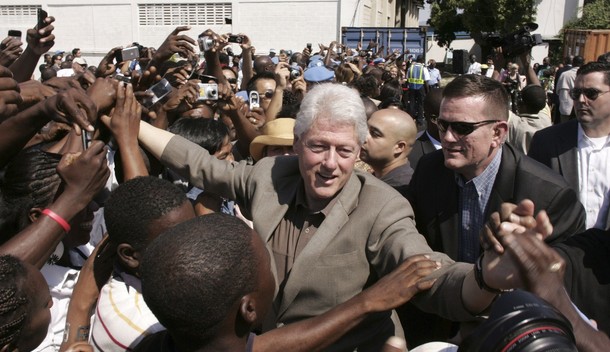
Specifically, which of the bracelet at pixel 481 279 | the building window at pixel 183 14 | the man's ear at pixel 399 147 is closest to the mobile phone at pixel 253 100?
the man's ear at pixel 399 147

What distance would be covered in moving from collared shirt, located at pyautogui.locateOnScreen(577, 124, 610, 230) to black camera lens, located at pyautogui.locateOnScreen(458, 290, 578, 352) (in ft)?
10.5

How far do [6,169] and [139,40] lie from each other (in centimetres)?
2904

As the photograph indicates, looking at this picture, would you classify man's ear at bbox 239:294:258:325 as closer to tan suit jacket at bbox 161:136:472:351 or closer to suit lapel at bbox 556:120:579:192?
tan suit jacket at bbox 161:136:472:351

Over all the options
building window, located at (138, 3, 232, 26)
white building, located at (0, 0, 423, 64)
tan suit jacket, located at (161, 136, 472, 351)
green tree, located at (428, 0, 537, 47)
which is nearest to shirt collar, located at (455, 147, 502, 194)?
tan suit jacket, located at (161, 136, 472, 351)

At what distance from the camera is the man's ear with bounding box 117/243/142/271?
2.16 meters

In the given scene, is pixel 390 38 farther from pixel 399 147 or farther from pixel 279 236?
pixel 279 236

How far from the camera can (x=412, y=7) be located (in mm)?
58625

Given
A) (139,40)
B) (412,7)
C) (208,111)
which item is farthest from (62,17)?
(412,7)

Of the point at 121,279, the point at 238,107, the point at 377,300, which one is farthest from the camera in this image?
the point at 238,107

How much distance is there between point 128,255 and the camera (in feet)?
7.14

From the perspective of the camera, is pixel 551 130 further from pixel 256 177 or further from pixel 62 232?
pixel 62 232

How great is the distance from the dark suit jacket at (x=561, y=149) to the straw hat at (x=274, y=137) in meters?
1.84

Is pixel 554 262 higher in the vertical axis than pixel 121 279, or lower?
higher

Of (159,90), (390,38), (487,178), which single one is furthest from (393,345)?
(390,38)
